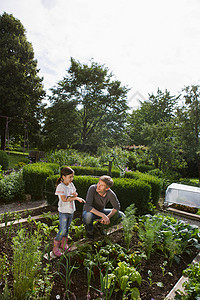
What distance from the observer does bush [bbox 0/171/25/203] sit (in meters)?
5.48

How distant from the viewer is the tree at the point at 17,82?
1617 cm

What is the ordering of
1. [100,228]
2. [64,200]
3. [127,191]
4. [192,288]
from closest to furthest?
[192,288] → [64,200] → [100,228] → [127,191]

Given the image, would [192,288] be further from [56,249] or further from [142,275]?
[56,249]

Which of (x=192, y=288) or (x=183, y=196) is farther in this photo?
(x=183, y=196)

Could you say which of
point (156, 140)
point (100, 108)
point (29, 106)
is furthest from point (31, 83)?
point (156, 140)

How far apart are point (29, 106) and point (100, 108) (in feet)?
20.9

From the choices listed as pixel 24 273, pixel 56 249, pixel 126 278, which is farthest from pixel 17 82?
pixel 126 278

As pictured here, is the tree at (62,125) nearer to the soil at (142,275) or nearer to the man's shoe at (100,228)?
the man's shoe at (100,228)

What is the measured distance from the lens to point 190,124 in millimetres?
9977

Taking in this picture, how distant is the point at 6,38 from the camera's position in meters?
16.6

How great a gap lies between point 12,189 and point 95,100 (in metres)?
13.9

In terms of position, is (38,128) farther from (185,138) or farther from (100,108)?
(185,138)

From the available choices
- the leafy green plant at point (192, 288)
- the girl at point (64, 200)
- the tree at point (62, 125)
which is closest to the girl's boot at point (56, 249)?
the girl at point (64, 200)

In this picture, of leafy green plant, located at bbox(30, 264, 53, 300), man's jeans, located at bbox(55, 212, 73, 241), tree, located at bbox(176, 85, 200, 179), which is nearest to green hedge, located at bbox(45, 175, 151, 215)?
man's jeans, located at bbox(55, 212, 73, 241)
